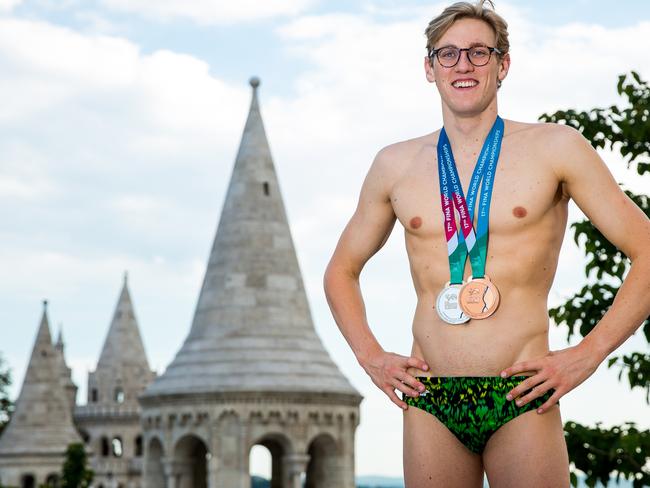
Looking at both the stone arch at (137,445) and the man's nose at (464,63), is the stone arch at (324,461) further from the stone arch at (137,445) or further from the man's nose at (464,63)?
the stone arch at (137,445)

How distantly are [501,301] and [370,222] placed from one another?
0.76m

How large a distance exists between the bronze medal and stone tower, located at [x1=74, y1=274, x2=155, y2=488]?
207 feet

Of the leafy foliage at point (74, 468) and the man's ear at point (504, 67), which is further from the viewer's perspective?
the leafy foliage at point (74, 468)

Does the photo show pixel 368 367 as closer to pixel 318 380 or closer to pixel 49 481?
pixel 318 380

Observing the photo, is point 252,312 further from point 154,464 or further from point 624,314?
point 624,314

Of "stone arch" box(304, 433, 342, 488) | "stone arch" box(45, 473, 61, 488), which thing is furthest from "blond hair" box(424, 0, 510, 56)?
"stone arch" box(45, 473, 61, 488)

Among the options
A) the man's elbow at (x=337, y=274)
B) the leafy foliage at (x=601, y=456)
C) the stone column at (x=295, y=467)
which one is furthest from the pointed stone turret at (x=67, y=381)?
the man's elbow at (x=337, y=274)

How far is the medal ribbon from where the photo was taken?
5.08 metres

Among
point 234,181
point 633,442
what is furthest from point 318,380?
point 633,442

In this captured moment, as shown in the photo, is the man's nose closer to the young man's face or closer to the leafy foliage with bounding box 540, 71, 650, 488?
the young man's face

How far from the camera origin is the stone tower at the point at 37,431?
166ft

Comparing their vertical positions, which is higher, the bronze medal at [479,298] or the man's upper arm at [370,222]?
the man's upper arm at [370,222]

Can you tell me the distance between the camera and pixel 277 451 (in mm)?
36125

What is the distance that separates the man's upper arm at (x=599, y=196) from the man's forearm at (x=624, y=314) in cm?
10
